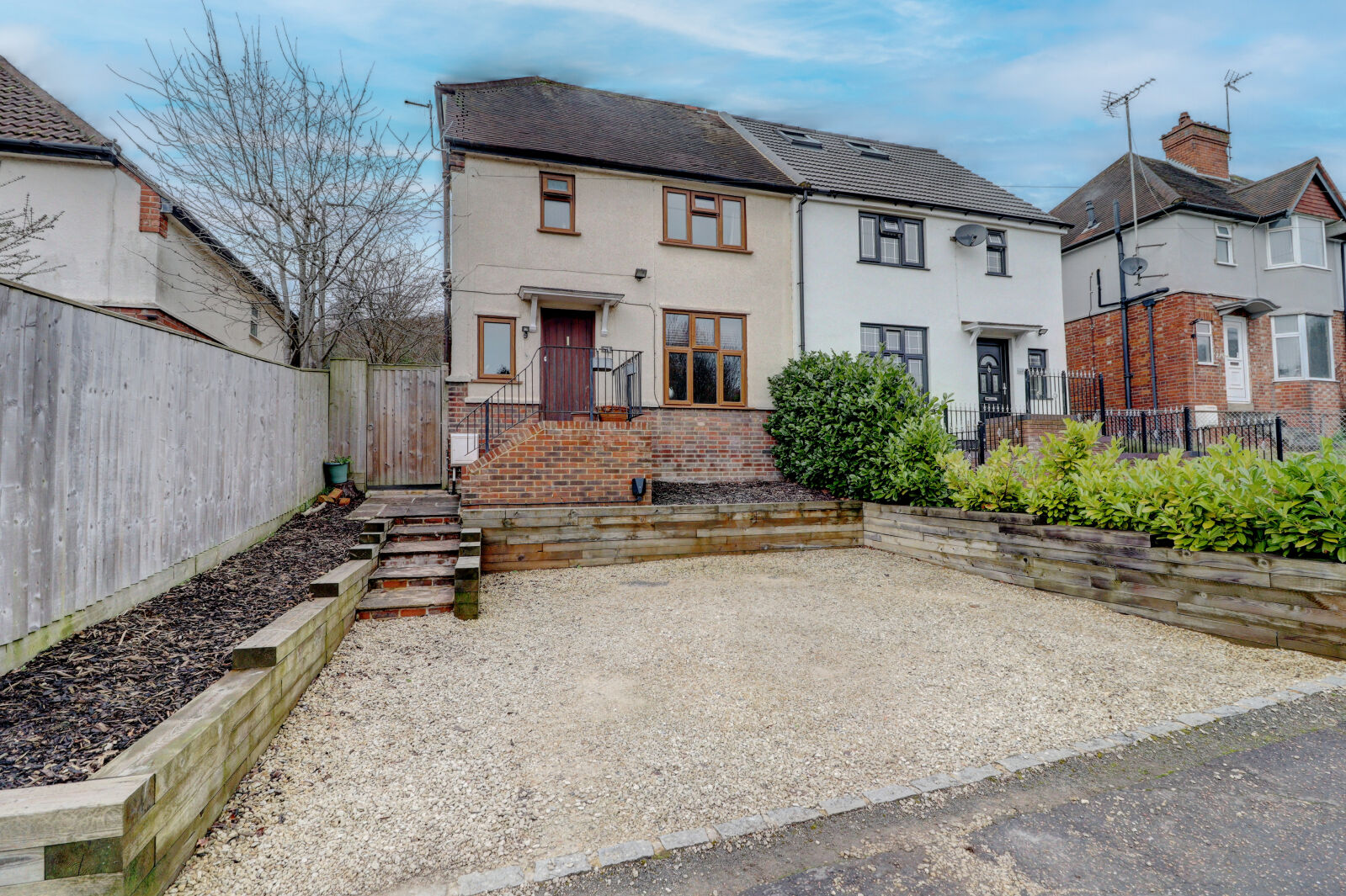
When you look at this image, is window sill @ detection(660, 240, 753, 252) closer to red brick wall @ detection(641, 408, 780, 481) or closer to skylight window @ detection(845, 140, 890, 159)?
red brick wall @ detection(641, 408, 780, 481)

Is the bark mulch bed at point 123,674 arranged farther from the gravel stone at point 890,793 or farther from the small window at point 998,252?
the small window at point 998,252

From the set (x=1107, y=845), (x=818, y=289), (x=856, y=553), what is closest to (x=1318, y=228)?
(x=818, y=289)

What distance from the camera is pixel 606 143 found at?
10.9 meters

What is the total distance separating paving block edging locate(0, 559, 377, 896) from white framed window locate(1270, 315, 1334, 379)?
69.8 feet

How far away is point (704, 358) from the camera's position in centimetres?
1056

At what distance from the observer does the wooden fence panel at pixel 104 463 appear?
2611 millimetres

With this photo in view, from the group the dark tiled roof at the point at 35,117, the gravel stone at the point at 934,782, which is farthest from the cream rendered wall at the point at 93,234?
the gravel stone at the point at 934,782

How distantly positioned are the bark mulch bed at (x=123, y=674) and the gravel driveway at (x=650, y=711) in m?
0.50

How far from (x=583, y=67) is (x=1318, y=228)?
62.2 ft

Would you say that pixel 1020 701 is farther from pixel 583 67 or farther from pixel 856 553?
pixel 583 67

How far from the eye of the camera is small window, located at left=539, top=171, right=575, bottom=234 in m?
9.84

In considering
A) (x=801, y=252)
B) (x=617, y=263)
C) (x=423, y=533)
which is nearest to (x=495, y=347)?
(x=617, y=263)

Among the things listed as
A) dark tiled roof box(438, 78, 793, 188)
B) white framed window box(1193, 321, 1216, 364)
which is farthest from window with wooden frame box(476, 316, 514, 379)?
white framed window box(1193, 321, 1216, 364)

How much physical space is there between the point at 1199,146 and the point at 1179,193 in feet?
13.9
